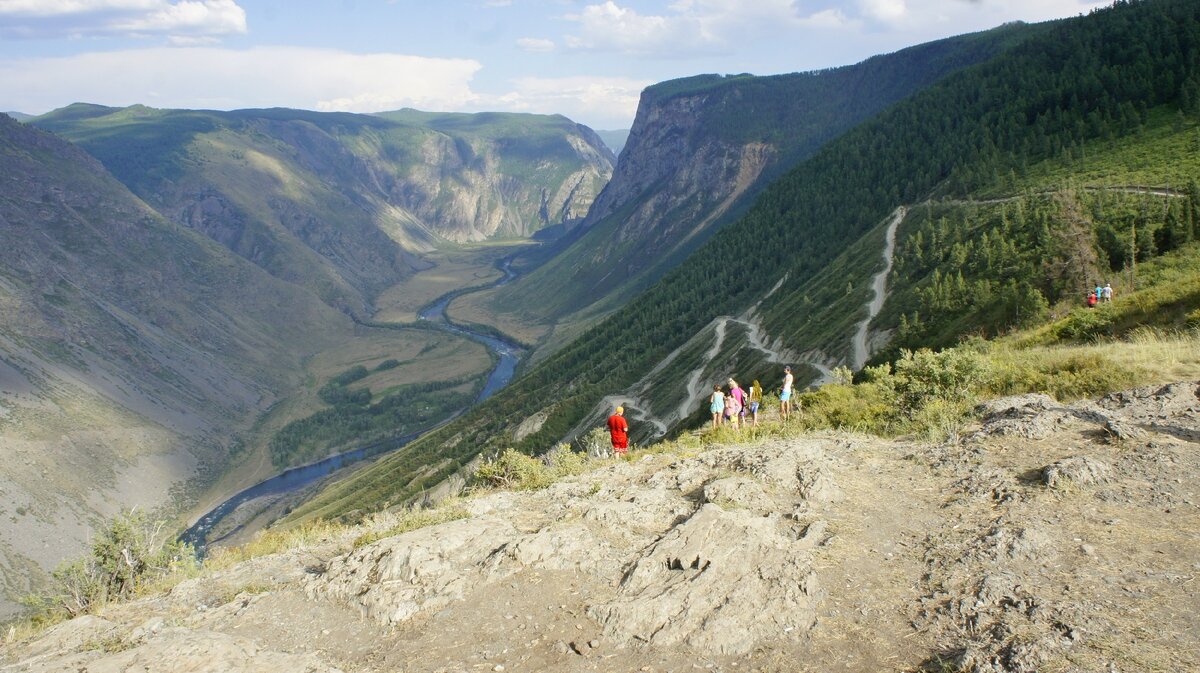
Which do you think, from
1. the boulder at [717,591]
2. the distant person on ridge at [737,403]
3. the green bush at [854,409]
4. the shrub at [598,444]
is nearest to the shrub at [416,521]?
the boulder at [717,591]

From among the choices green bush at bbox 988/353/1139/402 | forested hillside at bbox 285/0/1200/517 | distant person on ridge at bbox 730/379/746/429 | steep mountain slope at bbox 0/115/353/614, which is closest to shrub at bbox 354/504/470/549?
distant person on ridge at bbox 730/379/746/429

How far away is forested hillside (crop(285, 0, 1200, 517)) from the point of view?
258 feet

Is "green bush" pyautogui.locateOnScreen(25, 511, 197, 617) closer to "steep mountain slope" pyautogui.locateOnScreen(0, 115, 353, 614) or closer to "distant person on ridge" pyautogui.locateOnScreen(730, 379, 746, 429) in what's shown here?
"distant person on ridge" pyautogui.locateOnScreen(730, 379, 746, 429)

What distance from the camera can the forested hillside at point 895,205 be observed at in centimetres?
7850

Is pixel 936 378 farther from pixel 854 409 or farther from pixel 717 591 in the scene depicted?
pixel 717 591

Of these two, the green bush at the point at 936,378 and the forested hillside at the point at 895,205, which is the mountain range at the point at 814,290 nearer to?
the forested hillside at the point at 895,205

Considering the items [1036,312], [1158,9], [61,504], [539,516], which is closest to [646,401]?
[1036,312]

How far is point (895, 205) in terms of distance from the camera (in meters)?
111

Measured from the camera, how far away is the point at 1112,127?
295ft

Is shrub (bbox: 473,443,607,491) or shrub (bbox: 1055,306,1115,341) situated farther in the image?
shrub (bbox: 1055,306,1115,341)

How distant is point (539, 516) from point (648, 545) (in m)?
3.17

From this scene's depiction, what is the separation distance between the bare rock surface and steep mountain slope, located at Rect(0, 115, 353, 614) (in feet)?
273

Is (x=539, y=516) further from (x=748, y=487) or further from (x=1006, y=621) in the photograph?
(x=1006, y=621)

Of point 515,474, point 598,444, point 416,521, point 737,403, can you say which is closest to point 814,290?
point 737,403
